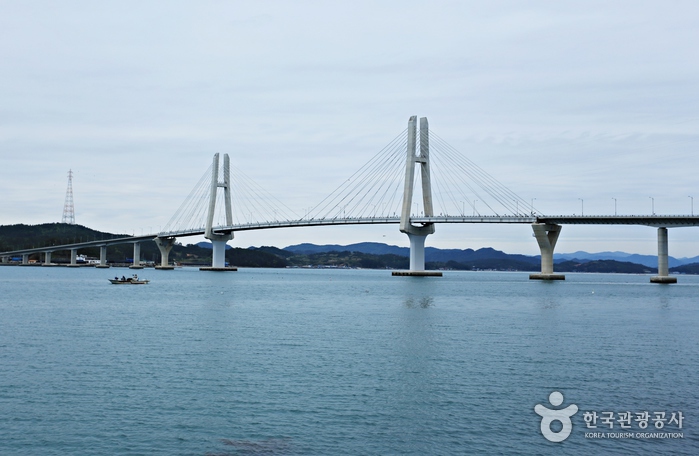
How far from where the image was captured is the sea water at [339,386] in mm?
13508

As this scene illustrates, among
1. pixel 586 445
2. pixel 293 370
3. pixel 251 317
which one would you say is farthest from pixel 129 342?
pixel 586 445

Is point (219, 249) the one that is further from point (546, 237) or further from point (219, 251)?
point (546, 237)

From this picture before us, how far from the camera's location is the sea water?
44.3ft

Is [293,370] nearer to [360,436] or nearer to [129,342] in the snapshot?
[360,436]

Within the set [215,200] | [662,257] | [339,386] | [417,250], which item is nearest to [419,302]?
[339,386]

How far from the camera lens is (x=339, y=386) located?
1794 centimetres

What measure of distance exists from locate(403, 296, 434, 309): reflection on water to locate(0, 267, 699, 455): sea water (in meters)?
11.3

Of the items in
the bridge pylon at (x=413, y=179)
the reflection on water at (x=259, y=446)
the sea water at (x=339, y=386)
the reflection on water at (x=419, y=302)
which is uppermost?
the bridge pylon at (x=413, y=179)

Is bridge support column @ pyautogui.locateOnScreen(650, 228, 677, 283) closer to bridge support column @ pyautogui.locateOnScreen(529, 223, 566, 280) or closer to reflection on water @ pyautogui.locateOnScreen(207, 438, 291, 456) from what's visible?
bridge support column @ pyautogui.locateOnScreen(529, 223, 566, 280)

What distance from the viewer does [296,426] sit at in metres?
14.3

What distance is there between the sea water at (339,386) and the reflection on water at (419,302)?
1126 centimetres

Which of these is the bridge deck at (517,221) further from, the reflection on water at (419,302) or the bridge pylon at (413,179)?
the reflection on water at (419,302)

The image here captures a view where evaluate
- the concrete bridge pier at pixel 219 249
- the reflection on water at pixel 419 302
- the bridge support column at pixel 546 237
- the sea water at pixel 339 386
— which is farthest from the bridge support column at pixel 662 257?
the concrete bridge pier at pixel 219 249

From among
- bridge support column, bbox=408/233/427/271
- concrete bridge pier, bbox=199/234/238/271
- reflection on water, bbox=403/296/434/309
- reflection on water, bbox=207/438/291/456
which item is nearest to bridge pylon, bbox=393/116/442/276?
bridge support column, bbox=408/233/427/271
